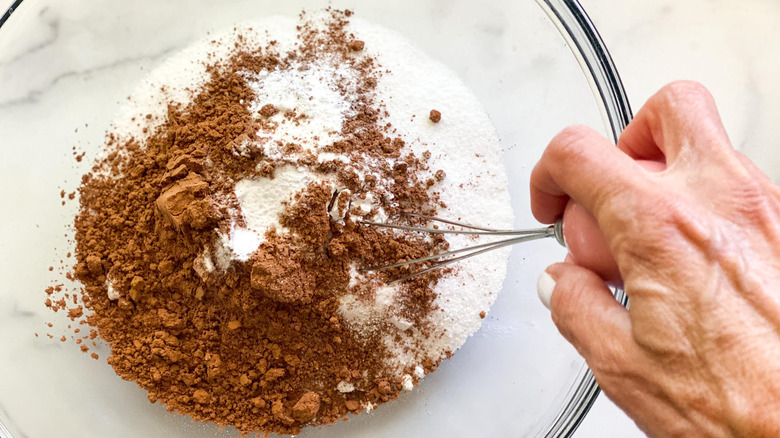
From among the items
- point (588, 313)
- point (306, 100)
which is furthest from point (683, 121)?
point (306, 100)

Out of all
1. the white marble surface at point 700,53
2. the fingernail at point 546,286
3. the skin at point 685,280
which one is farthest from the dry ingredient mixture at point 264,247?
the white marble surface at point 700,53

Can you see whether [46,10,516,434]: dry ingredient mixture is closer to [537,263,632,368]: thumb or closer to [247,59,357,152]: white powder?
[247,59,357,152]: white powder

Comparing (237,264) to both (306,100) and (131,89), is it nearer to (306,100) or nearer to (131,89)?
(306,100)

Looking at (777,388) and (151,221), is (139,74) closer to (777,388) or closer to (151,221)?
(151,221)

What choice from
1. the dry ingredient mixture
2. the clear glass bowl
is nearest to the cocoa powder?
the dry ingredient mixture

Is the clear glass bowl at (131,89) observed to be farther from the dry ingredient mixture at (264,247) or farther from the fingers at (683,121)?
the fingers at (683,121)
